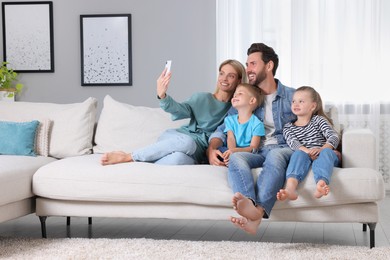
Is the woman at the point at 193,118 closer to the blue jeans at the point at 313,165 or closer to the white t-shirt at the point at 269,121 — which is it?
the white t-shirt at the point at 269,121

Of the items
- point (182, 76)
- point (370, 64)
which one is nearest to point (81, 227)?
point (182, 76)

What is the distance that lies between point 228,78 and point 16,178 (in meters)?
1.33

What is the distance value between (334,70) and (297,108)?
2.43 meters

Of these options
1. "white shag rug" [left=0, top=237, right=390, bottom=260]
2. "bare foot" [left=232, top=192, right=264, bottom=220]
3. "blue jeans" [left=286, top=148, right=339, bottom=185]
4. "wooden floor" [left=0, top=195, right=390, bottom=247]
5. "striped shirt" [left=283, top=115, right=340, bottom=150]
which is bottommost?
"wooden floor" [left=0, top=195, right=390, bottom=247]

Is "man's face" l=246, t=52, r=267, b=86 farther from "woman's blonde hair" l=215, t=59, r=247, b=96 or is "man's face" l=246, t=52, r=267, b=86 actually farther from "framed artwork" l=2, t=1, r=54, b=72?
"framed artwork" l=2, t=1, r=54, b=72

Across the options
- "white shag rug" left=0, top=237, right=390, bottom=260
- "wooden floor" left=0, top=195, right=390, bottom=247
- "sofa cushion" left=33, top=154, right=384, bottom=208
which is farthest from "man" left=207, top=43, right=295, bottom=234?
"wooden floor" left=0, top=195, right=390, bottom=247

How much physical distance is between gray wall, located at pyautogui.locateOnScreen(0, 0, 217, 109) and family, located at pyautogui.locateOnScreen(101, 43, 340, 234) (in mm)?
2162

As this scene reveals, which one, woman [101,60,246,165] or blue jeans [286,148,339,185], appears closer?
blue jeans [286,148,339,185]

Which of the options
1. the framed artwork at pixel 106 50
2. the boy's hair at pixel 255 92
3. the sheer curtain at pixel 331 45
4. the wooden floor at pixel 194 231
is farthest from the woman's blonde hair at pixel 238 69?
the framed artwork at pixel 106 50

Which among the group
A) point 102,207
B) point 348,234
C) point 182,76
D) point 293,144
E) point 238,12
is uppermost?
point 238,12

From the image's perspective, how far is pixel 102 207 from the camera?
11.6 ft

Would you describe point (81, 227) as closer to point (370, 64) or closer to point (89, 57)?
point (89, 57)

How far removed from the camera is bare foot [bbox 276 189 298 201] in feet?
10.1

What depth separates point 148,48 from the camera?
6230mm
